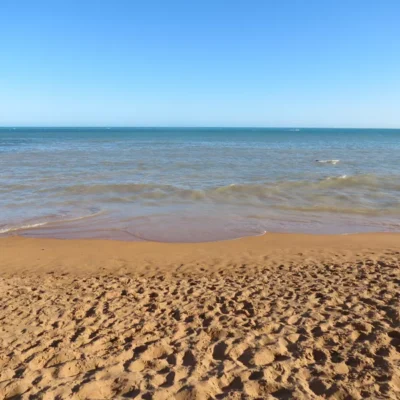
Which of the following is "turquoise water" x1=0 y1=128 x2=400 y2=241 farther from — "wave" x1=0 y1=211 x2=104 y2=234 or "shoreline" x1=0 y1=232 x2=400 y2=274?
"shoreline" x1=0 y1=232 x2=400 y2=274

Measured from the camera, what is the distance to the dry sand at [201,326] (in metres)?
3.72

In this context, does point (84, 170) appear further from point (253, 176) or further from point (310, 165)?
point (310, 165)

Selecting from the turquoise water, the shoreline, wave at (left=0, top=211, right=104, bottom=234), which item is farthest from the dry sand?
the turquoise water

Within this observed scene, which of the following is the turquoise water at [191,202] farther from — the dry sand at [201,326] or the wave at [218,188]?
the dry sand at [201,326]

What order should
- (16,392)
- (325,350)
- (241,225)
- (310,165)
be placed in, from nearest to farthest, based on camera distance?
(16,392) < (325,350) < (241,225) < (310,165)

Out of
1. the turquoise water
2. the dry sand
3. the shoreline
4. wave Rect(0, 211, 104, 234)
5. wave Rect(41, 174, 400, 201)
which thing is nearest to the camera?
the dry sand

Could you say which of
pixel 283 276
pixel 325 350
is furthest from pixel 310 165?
pixel 325 350

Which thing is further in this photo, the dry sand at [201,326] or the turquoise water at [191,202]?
the turquoise water at [191,202]

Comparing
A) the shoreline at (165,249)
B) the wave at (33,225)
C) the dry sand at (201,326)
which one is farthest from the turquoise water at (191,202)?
the dry sand at (201,326)

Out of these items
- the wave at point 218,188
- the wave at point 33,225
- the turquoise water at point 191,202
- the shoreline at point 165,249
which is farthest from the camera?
the wave at point 218,188

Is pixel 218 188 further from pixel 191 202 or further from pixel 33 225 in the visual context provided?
pixel 33 225

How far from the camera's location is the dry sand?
3.72 metres

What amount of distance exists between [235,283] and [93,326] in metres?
2.73

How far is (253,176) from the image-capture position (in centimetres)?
2188
